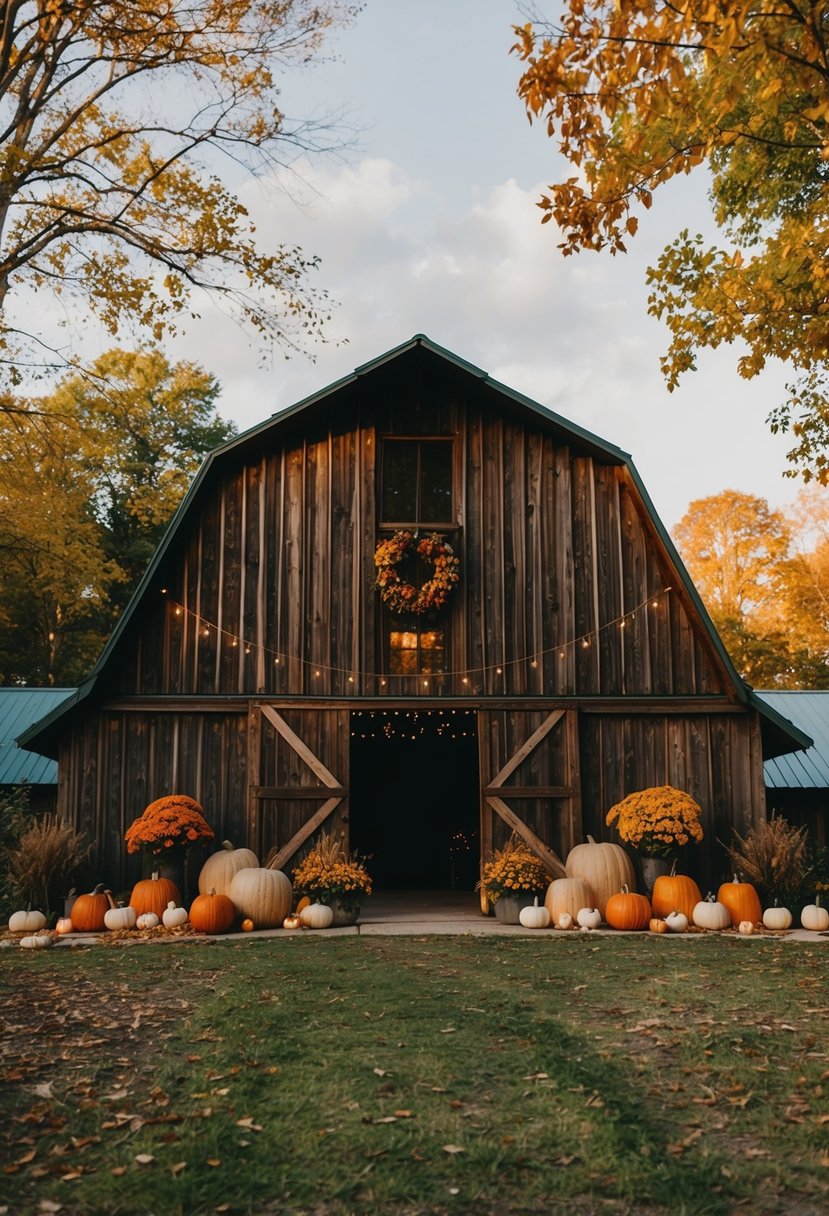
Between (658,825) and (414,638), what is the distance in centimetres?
355

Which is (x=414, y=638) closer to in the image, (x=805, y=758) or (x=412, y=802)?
(x=412, y=802)

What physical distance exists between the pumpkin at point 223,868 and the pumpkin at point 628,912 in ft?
12.9

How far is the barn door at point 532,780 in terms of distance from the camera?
40.5 ft

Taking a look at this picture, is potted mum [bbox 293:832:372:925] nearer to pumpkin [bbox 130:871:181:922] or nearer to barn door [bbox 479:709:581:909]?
pumpkin [bbox 130:871:181:922]

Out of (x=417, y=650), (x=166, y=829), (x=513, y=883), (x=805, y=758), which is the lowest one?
(x=513, y=883)

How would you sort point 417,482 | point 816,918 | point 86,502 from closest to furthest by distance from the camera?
point 816,918 < point 417,482 < point 86,502

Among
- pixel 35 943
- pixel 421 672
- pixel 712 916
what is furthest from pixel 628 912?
pixel 35 943

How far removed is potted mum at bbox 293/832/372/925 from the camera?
37.5ft

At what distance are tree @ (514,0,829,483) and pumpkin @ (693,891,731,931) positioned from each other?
4.64 metres

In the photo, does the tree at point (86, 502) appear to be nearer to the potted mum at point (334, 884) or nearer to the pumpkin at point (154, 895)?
the pumpkin at point (154, 895)

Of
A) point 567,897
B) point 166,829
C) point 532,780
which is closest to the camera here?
point 166,829

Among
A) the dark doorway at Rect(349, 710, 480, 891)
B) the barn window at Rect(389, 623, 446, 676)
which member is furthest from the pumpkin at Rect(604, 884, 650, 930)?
the dark doorway at Rect(349, 710, 480, 891)

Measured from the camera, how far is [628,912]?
11047 mm

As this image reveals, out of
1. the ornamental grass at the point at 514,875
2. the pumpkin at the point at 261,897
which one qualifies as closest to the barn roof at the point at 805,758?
the ornamental grass at the point at 514,875
